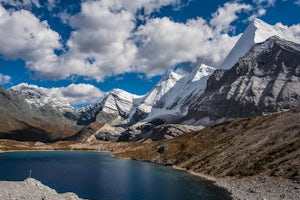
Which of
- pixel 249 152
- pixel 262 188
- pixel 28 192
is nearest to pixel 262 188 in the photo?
pixel 262 188

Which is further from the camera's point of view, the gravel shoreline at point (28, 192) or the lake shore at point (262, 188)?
the lake shore at point (262, 188)

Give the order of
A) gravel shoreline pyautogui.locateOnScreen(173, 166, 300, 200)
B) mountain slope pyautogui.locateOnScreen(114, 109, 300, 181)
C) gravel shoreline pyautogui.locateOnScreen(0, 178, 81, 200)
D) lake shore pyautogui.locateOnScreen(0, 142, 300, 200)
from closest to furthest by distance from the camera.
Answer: gravel shoreline pyautogui.locateOnScreen(0, 178, 81, 200), gravel shoreline pyautogui.locateOnScreen(173, 166, 300, 200), lake shore pyautogui.locateOnScreen(0, 142, 300, 200), mountain slope pyautogui.locateOnScreen(114, 109, 300, 181)

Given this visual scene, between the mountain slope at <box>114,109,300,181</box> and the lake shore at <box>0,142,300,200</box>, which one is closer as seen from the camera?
the lake shore at <box>0,142,300,200</box>

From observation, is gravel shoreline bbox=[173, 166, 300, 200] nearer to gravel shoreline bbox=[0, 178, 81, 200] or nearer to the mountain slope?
the mountain slope

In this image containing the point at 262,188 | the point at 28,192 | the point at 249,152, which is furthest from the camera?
the point at 249,152

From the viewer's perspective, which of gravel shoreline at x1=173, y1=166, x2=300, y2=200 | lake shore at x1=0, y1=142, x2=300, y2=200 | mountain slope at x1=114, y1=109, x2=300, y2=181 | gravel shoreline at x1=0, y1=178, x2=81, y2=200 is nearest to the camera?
gravel shoreline at x1=0, y1=178, x2=81, y2=200

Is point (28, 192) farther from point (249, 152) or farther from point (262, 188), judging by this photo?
point (249, 152)

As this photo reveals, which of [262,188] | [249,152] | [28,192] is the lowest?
[262,188]

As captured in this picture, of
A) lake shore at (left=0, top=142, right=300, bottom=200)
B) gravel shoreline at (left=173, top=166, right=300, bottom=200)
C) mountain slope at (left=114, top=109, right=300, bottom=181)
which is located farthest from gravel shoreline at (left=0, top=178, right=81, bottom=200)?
mountain slope at (left=114, top=109, right=300, bottom=181)

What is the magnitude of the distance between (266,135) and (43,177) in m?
78.5

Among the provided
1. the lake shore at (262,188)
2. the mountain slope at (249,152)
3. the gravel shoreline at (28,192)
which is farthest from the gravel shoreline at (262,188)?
the gravel shoreline at (28,192)

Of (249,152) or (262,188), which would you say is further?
(249,152)

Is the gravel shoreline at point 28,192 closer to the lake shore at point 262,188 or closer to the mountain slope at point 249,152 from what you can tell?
the lake shore at point 262,188

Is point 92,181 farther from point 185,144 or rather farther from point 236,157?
point 185,144
